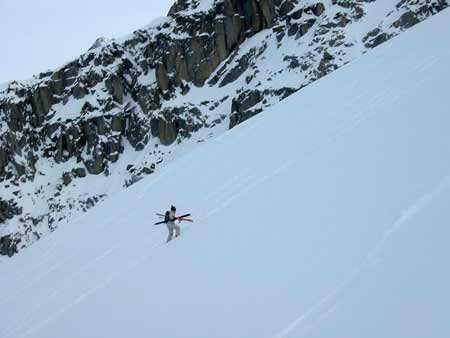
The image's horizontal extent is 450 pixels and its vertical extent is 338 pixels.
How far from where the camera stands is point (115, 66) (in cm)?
10688

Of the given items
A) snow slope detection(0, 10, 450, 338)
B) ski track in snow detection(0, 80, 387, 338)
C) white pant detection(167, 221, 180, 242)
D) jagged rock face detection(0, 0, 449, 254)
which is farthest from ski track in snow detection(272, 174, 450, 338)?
jagged rock face detection(0, 0, 449, 254)

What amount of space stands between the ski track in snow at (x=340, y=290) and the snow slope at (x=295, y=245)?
17 millimetres

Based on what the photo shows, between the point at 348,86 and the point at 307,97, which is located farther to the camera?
the point at 307,97

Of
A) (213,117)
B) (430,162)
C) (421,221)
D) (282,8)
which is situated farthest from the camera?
(282,8)

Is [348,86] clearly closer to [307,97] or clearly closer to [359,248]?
[307,97]

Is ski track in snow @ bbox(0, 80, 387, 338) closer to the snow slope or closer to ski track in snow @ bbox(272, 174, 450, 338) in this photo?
the snow slope

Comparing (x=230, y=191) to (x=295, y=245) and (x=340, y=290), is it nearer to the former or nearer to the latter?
(x=295, y=245)

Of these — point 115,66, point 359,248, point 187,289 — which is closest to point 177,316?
point 187,289

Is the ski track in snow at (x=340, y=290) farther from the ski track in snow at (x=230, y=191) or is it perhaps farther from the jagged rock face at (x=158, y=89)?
the jagged rock face at (x=158, y=89)

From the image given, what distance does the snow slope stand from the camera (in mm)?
4441

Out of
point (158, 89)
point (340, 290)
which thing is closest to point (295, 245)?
point (340, 290)

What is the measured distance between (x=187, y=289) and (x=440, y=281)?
11.6 feet

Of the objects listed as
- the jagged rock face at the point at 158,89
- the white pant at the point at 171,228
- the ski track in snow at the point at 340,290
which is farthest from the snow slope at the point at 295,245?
the jagged rock face at the point at 158,89

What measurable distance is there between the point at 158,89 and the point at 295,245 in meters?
98.8
